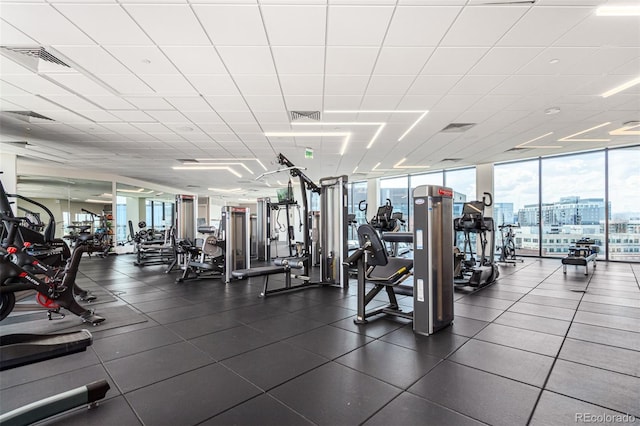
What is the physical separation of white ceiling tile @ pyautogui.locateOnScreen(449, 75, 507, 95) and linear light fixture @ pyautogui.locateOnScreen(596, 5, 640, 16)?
1.30 m

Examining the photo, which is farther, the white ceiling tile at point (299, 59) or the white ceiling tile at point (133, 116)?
the white ceiling tile at point (133, 116)

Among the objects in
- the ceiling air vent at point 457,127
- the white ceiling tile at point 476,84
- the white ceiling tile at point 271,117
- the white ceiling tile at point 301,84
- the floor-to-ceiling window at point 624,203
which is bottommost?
the floor-to-ceiling window at point 624,203

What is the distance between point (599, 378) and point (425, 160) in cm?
846

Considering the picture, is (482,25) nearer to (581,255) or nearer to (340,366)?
(340,366)

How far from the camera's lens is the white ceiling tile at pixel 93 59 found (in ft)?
11.5

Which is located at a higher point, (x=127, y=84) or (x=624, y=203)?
(x=127, y=84)

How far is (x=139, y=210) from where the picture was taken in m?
16.2

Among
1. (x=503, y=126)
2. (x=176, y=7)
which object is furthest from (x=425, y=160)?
(x=176, y=7)

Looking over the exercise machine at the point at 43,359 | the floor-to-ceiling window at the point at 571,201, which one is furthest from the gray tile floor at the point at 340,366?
the floor-to-ceiling window at the point at 571,201

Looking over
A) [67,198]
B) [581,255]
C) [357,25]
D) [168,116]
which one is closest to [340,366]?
[357,25]

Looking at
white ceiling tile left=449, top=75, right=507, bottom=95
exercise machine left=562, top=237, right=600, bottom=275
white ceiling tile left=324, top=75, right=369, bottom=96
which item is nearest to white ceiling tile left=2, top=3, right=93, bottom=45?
white ceiling tile left=324, top=75, right=369, bottom=96

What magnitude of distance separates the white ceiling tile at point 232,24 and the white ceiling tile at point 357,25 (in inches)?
30.6

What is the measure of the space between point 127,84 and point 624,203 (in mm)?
12736

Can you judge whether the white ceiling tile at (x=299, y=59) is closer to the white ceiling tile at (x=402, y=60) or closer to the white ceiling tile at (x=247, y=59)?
the white ceiling tile at (x=247, y=59)
